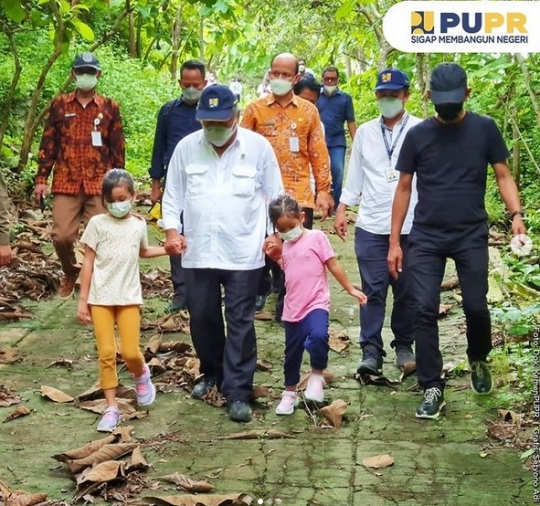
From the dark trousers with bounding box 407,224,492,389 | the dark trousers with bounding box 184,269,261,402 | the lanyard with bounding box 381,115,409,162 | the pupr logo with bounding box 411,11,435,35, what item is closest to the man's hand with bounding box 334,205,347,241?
the lanyard with bounding box 381,115,409,162

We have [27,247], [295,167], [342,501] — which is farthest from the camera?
[27,247]

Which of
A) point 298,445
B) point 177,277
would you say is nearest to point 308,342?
point 298,445

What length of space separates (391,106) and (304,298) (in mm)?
1609

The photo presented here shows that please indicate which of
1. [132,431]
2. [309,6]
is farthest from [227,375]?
[309,6]

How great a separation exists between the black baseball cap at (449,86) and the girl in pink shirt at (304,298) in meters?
1.05

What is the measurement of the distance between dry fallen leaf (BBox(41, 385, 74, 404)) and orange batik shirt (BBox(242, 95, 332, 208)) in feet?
8.14

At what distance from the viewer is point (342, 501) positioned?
469 centimetres

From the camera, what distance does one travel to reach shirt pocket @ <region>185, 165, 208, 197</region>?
5.99 meters

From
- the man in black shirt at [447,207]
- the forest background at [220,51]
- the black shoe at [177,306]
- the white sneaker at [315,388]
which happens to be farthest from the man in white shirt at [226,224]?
the black shoe at [177,306]

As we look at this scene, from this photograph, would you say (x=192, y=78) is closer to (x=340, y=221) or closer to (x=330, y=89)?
(x=340, y=221)

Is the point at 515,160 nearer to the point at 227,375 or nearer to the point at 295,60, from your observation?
the point at 295,60

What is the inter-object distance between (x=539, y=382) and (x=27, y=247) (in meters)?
6.15

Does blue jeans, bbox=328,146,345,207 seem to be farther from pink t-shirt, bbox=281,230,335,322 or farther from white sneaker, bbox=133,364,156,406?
white sneaker, bbox=133,364,156,406

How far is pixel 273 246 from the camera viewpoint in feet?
19.5
